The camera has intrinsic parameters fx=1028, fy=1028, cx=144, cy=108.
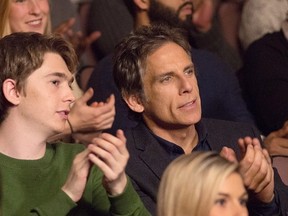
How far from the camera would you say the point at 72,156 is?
11.0 feet

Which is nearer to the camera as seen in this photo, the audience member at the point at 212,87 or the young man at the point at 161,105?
the young man at the point at 161,105

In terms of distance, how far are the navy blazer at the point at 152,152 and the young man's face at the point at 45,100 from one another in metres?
0.41

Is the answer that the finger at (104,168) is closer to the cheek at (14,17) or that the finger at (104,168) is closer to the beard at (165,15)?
the cheek at (14,17)

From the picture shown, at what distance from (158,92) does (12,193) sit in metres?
0.78

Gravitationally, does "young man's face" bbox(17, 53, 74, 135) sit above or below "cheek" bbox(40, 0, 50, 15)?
above

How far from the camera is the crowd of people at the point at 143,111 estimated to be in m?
2.97

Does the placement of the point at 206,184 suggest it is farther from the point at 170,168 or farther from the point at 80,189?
the point at 80,189

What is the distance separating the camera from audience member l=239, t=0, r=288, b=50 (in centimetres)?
488

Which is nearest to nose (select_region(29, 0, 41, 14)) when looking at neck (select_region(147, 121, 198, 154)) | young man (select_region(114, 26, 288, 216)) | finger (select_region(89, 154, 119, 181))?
young man (select_region(114, 26, 288, 216))

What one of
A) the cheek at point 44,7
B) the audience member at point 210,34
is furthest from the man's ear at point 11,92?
the audience member at point 210,34

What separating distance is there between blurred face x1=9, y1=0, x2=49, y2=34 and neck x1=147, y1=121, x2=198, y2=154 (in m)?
0.83

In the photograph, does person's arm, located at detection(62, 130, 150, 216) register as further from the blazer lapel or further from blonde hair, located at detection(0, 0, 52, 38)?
blonde hair, located at detection(0, 0, 52, 38)

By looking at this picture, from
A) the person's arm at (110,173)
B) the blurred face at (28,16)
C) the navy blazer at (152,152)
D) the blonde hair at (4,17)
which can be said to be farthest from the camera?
the blurred face at (28,16)

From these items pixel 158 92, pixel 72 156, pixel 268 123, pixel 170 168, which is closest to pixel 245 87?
pixel 268 123
